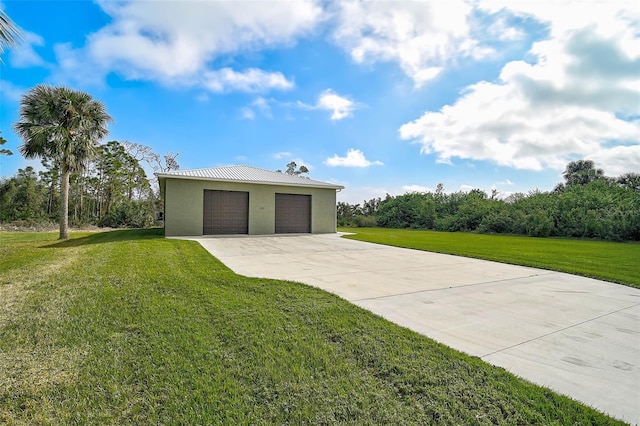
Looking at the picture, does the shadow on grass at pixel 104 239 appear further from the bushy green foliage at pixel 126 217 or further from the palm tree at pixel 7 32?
the bushy green foliage at pixel 126 217

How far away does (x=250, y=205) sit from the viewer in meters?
14.8

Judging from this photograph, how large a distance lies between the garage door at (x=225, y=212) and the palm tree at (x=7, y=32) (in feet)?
29.5

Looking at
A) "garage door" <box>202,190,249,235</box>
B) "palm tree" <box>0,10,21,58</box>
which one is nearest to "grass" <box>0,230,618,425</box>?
"palm tree" <box>0,10,21,58</box>

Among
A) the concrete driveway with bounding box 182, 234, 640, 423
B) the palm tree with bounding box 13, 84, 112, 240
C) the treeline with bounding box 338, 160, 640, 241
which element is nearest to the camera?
the concrete driveway with bounding box 182, 234, 640, 423

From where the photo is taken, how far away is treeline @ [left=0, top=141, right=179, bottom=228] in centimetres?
2659

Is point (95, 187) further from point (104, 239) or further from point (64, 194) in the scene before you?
point (104, 239)

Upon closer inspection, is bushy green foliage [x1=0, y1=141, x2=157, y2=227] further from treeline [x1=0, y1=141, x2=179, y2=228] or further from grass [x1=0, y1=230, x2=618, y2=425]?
grass [x1=0, y1=230, x2=618, y2=425]

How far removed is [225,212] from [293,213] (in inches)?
134

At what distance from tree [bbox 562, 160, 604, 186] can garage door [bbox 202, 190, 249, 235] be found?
3554 cm

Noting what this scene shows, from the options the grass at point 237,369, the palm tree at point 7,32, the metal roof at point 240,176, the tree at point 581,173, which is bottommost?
the grass at point 237,369

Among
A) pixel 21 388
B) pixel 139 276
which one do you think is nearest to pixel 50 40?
pixel 139 276

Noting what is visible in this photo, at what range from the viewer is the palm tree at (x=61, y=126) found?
12812mm

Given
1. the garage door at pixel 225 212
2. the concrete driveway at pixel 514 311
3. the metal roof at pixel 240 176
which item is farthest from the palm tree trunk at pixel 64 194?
the concrete driveway at pixel 514 311

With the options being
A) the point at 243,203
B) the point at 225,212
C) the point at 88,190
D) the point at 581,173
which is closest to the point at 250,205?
the point at 243,203
